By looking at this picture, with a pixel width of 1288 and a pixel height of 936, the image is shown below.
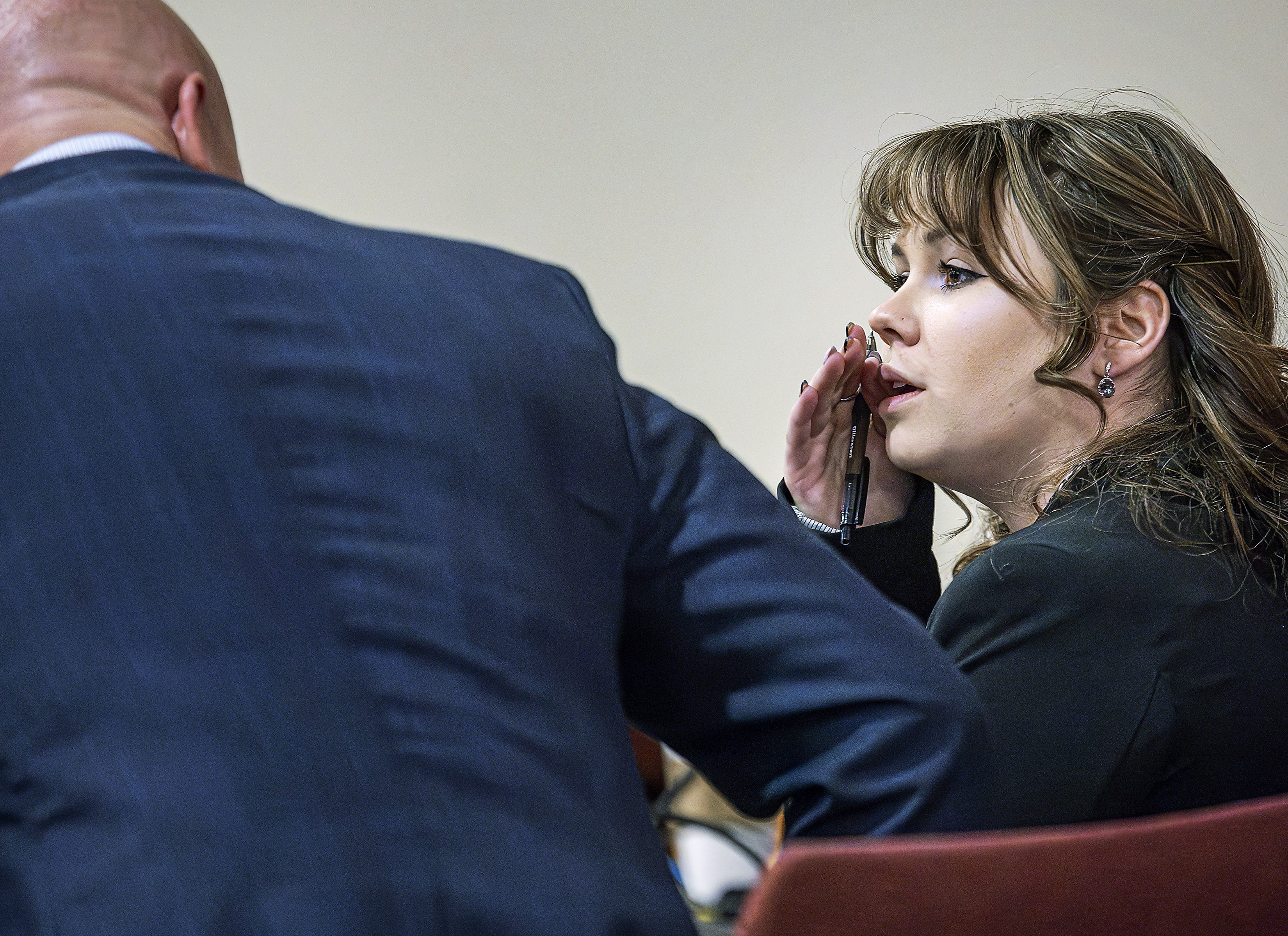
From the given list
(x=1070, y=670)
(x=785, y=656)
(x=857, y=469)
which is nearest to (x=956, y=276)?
(x=857, y=469)

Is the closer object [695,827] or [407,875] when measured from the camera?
[407,875]

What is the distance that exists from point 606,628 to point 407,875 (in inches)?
7.2

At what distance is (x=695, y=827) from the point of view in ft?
6.44

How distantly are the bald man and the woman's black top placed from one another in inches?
10.7

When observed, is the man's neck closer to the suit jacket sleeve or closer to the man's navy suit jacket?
the man's navy suit jacket

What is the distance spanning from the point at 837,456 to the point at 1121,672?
1.96 ft

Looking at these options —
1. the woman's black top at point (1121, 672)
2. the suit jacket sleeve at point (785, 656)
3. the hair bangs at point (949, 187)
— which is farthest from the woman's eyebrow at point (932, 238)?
the suit jacket sleeve at point (785, 656)

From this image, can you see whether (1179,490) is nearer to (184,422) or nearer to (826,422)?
(826,422)

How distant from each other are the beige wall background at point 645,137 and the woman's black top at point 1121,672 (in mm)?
1448

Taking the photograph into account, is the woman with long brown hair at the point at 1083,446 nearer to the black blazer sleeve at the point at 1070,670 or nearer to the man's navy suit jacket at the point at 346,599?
the black blazer sleeve at the point at 1070,670

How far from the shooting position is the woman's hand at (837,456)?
4.88 ft

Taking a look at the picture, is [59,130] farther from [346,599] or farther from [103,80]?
[346,599]

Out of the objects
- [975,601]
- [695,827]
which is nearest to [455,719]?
[975,601]

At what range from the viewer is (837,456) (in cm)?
153
